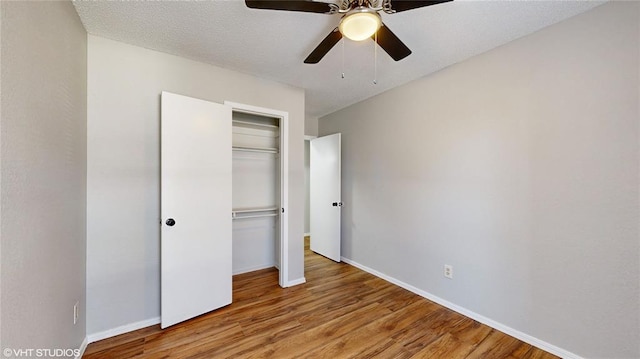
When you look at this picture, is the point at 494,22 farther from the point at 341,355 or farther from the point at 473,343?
the point at 341,355

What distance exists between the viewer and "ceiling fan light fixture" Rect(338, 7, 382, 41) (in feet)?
4.44

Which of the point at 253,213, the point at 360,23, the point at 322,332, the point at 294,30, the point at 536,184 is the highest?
the point at 294,30

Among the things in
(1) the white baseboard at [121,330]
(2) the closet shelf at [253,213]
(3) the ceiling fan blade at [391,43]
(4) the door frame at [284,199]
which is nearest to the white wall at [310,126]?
(4) the door frame at [284,199]

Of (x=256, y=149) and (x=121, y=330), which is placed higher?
(x=256, y=149)

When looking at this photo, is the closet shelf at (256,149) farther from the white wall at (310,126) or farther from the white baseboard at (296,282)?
the white baseboard at (296,282)

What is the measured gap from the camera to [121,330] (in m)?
2.01

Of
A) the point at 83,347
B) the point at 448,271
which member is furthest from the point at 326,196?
the point at 83,347

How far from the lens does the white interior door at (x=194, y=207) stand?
210cm

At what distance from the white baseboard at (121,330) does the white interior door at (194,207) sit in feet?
0.59

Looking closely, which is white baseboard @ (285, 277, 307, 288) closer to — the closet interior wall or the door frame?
the door frame

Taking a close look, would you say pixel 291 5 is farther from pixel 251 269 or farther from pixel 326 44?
pixel 251 269

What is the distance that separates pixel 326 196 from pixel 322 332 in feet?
6.97

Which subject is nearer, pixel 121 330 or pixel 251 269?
pixel 121 330

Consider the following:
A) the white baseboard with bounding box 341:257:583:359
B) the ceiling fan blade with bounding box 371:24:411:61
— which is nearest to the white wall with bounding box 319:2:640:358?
the white baseboard with bounding box 341:257:583:359
